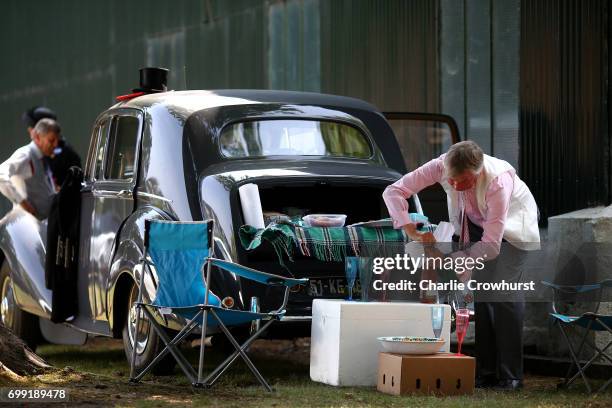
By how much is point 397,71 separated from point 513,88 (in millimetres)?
1934

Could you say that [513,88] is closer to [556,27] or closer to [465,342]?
[556,27]

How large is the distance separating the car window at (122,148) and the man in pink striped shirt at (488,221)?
2064mm

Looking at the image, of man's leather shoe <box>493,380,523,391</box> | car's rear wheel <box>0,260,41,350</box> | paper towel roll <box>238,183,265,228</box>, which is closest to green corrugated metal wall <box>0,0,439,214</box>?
car's rear wheel <box>0,260,41,350</box>

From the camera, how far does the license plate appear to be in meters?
8.77

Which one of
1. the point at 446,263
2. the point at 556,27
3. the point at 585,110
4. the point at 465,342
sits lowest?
the point at 465,342

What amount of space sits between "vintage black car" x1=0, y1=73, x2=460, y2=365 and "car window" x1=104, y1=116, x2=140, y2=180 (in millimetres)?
13

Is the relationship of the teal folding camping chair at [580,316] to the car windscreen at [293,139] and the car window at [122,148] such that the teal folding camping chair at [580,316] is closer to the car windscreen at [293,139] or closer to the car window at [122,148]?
the car windscreen at [293,139]

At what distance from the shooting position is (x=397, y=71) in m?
14.0

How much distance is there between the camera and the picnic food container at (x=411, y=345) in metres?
7.95

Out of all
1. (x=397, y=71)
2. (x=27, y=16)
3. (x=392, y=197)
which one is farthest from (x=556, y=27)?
(x=27, y=16)

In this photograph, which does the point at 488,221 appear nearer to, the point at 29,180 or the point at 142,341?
the point at 142,341

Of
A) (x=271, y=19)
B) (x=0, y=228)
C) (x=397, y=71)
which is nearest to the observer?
(x=0, y=228)

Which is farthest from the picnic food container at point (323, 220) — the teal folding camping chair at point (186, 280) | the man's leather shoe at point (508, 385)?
the man's leather shoe at point (508, 385)

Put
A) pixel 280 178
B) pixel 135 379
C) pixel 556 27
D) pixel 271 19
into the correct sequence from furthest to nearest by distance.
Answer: pixel 271 19 → pixel 556 27 → pixel 280 178 → pixel 135 379
